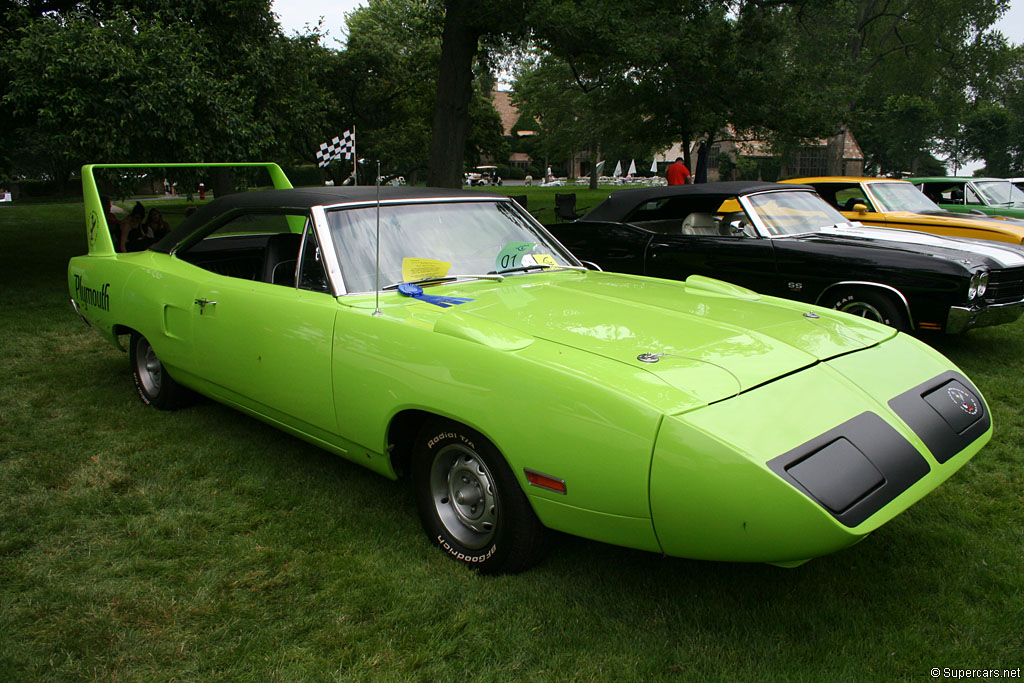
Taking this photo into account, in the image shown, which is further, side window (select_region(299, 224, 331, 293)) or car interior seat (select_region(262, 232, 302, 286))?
car interior seat (select_region(262, 232, 302, 286))

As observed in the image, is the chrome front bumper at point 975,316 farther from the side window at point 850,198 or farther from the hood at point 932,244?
the side window at point 850,198

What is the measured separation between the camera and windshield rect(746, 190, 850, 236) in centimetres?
679

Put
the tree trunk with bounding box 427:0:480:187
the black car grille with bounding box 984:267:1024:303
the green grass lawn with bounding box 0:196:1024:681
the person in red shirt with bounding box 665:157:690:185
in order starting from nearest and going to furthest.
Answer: the green grass lawn with bounding box 0:196:1024:681 < the black car grille with bounding box 984:267:1024:303 < the tree trunk with bounding box 427:0:480:187 < the person in red shirt with bounding box 665:157:690:185

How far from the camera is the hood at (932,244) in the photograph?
236 inches

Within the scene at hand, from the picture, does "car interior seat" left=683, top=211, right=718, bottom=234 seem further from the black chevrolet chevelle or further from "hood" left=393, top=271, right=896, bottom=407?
"hood" left=393, top=271, right=896, bottom=407

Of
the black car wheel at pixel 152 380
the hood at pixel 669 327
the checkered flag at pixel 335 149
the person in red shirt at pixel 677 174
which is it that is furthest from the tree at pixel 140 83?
the person in red shirt at pixel 677 174

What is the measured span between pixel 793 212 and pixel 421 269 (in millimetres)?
4827

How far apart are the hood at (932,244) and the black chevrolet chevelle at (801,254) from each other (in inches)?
0.5

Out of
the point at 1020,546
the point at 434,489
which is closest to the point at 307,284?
the point at 434,489

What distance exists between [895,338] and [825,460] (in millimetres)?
1148

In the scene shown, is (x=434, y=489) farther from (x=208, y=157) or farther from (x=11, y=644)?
(x=208, y=157)

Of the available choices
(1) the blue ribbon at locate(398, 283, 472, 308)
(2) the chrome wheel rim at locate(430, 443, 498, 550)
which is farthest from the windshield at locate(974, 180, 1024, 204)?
(2) the chrome wheel rim at locate(430, 443, 498, 550)

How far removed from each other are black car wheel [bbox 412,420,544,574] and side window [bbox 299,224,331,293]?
97 cm

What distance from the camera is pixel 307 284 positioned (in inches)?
137
